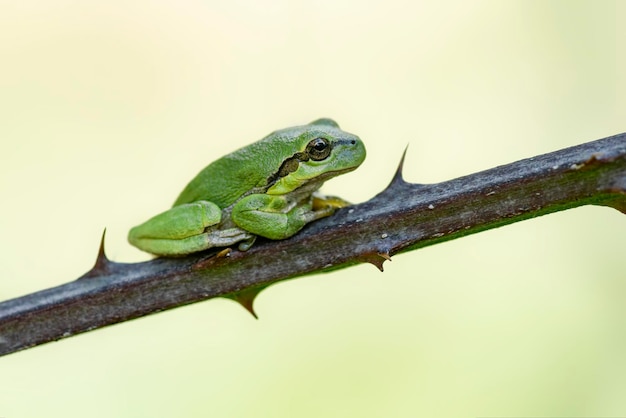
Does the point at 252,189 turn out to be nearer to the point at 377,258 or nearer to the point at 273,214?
the point at 273,214

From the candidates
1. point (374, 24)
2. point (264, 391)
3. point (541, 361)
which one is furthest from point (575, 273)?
point (374, 24)

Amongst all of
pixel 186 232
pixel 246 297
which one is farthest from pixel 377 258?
pixel 186 232

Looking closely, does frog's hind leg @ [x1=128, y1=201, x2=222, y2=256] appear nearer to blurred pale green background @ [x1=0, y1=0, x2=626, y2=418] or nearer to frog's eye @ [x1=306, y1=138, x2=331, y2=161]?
frog's eye @ [x1=306, y1=138, x2=331, y2=161]

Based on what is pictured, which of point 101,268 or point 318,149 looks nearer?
point 101,268

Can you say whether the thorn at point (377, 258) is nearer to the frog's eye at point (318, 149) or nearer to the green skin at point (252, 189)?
the green skin at point (252, 189)

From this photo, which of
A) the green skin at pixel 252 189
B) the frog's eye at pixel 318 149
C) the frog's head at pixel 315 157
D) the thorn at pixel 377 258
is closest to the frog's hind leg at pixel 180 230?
the green skin at pixel 252 189
